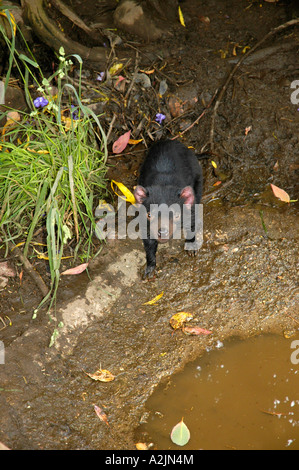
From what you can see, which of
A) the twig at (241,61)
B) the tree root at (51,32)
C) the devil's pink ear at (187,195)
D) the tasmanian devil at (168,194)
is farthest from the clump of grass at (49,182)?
the twig at (241,61)

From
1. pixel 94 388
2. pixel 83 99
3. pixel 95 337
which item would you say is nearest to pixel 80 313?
pixel 95 337

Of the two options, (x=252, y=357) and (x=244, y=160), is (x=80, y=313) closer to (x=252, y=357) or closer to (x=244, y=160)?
(x=252, y=357)

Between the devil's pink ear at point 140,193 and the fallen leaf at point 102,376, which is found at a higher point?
the devil's pink ear at point 140,193

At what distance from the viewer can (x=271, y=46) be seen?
17.5 ft

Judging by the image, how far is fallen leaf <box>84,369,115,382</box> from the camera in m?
3.37

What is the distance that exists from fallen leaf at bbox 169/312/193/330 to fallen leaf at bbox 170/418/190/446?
0.79 m

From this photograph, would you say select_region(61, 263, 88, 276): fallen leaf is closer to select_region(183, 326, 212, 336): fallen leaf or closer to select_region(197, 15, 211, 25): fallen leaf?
select_region(183, 326, 212, 336): fallen leaf

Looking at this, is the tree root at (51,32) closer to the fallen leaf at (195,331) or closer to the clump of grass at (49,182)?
the clump of grass at (49,182)

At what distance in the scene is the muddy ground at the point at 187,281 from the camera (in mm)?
3236

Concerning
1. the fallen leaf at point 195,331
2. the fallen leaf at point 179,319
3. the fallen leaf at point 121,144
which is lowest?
the fallen leaf at point 195,331

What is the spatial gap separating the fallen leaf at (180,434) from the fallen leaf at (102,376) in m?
0.59

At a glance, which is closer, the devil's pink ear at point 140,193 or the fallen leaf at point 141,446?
the fallen leaf at point 141,446

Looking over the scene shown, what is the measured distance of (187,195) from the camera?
12.8 feet
